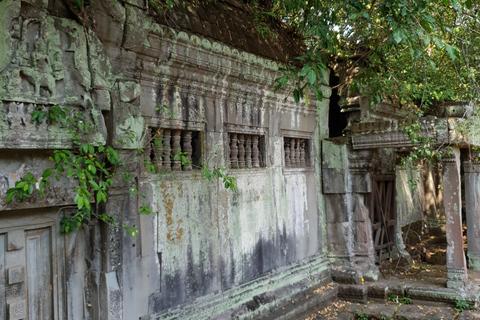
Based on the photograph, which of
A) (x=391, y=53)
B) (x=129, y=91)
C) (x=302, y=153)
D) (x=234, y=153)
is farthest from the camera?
(x=391, y=53)

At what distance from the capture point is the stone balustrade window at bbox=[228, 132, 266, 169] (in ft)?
15.9

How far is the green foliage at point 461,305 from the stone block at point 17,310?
5234 millimetres

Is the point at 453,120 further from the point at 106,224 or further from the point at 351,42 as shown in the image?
the point at 106,224

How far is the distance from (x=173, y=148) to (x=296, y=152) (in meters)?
2.55

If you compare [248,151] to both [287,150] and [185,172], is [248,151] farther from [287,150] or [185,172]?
[185,172]

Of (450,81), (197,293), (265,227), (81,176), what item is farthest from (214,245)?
(450,81)

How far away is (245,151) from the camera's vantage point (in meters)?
5.14

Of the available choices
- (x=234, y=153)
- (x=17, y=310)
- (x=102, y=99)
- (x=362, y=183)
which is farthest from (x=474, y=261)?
(x=17, y=310)

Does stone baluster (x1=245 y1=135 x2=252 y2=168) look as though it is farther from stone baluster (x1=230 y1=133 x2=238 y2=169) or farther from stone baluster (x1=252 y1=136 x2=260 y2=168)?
stone baluster (x1=230 y1=133 x2=238 y2=169)

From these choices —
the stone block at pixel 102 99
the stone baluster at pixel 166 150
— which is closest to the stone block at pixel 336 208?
the stone baluster at pixel 166 150

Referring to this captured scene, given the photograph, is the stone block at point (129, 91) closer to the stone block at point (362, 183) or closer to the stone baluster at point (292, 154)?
the stone baluster at point (292, 154)

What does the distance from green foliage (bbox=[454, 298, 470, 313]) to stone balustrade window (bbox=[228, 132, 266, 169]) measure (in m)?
3.25

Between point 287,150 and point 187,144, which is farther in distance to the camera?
point 287,150

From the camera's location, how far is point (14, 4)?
2.55 metres
